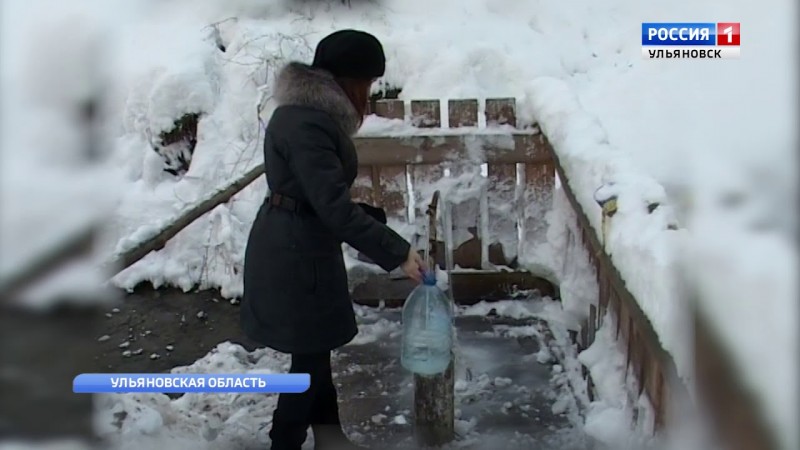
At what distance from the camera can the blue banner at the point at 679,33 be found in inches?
54.1

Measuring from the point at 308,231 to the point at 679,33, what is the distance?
0.92 meters

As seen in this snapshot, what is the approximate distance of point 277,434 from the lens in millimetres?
2055

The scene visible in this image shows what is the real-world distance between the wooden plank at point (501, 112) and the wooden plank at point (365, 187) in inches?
20.9

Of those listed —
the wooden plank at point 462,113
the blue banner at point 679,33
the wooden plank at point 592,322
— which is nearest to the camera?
the blue banner at point 679,33

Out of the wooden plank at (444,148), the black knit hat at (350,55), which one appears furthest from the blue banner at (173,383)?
the wooden plank at (444,148)

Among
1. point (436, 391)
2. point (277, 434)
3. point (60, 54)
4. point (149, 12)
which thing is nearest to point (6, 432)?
point (60, 54)

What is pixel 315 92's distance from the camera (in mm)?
1848

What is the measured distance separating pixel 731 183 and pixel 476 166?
2.25m

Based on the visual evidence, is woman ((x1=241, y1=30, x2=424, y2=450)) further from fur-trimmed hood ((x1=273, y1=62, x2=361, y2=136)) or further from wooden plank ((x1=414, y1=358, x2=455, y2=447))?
wooden plank ((x1=414, y1=358, x2=455, y2=447))

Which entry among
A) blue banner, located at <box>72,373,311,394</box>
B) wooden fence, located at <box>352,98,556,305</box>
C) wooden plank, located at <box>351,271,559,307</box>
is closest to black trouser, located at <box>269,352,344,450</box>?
blue banner, located at <box>72,373,311,394</box>

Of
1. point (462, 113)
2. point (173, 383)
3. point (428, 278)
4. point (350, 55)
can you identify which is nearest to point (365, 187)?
point (462, 113)

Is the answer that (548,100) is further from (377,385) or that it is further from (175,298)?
(175,298)

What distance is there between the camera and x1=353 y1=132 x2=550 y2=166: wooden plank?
11.0 ft

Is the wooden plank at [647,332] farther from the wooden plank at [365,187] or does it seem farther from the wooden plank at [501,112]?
the wooden plank at [365,187]
